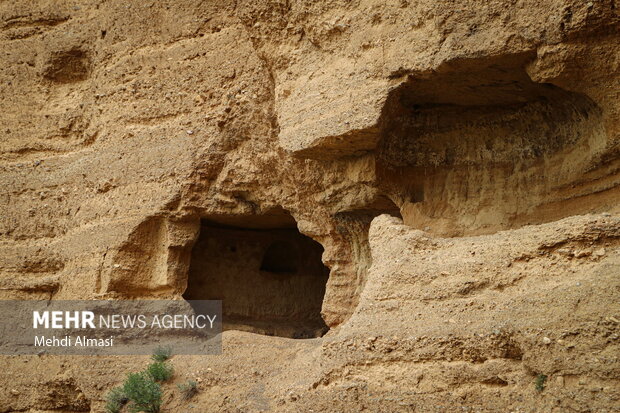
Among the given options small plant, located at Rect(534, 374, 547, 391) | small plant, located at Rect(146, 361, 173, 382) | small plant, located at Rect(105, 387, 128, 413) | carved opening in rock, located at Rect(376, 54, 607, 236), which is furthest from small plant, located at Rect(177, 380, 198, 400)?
small plant, located at Rect(534, 374, 547, 391)

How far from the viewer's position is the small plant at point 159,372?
812 cm

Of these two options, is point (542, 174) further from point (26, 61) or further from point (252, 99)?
point (26, 61)

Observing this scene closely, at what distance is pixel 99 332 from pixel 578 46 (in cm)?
573

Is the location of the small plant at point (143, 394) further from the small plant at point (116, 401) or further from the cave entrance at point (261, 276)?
the cave entrance at point (261, 276)

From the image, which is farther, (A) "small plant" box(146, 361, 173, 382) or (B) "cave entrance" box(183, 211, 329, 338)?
(B) "cave entrance" box(183, 211, 329, 338)

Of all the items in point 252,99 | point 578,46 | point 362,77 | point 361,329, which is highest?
point 252,99

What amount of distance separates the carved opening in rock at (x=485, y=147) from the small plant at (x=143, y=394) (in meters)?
2.76

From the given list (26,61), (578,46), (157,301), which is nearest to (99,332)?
(157,301)

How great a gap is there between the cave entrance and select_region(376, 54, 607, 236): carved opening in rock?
2.66m

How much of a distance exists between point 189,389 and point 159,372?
1.44ft

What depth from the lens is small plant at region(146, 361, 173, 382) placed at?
26.6 ft

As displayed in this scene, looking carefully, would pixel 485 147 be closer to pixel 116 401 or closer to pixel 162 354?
pixel 162 354

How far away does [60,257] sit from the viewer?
979 cm

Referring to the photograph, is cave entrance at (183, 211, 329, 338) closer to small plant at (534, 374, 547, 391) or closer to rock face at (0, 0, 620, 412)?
rock face at (0, 0, 620, 412)
